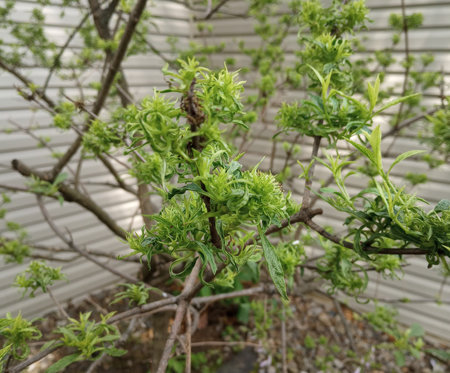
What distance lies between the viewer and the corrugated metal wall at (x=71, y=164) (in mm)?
2566

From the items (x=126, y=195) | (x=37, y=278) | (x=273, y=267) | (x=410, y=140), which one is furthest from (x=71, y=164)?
(x=410, y=140)

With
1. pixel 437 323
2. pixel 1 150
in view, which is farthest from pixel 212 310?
pixel 1 150

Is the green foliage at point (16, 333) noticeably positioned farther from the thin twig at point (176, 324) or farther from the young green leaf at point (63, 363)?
the thin twig at point (176, 324)

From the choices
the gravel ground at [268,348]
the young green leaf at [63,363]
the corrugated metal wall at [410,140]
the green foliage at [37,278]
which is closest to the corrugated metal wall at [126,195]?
the corrugated metal wall at [410,140]

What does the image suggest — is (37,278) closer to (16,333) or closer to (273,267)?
(16,333)

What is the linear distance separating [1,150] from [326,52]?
275 cm

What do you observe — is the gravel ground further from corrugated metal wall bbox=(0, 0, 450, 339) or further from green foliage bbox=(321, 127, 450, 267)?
green foliage bbox=(321, 127, 450, 267)

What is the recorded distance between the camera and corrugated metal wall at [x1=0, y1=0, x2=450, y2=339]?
2.48 meters

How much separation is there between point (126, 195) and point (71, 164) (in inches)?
25.5

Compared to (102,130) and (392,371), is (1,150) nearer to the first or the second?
(102,130)

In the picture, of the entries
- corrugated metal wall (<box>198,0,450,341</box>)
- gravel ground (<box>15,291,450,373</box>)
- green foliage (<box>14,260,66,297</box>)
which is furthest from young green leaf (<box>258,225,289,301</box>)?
gravel ground (<box>15,291,450,373</box>)

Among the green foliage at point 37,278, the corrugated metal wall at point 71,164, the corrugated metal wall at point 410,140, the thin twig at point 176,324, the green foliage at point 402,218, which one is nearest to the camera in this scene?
the green foliage at point 402,218

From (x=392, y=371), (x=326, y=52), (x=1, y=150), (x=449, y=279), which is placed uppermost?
(x=326, y=52)

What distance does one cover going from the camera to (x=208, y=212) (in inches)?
17.4
